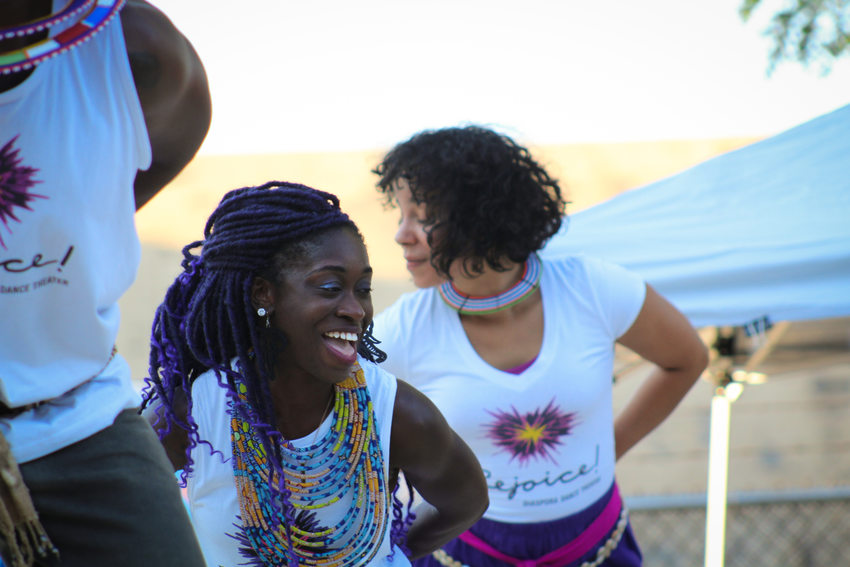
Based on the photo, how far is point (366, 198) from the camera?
888cm

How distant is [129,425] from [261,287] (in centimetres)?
49

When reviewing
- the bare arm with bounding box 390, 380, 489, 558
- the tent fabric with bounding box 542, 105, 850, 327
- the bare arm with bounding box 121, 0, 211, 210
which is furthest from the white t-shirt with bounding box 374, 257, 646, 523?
the bare arm with bounding box 121, 0, 211, 210

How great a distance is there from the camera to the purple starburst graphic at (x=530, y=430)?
2547 mm

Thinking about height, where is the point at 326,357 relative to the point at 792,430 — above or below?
above

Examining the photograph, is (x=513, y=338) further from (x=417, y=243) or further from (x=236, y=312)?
(x=236, y=312)

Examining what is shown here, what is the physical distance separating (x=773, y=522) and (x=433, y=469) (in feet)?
10.4

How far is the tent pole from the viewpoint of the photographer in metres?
3.50

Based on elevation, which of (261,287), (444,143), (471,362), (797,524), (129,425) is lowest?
(797,524)

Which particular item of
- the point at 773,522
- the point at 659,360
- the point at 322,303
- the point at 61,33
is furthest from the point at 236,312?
the point at 773,522

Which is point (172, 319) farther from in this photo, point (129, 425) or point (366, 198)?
point (366, 198)

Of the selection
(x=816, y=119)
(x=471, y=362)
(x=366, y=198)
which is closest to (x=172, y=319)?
(x=471, y=362)

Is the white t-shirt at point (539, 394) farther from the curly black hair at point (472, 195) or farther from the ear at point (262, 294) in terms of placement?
the ear at point (262, 294)

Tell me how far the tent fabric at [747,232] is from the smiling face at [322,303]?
1519mm

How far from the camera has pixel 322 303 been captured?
5.93ft
